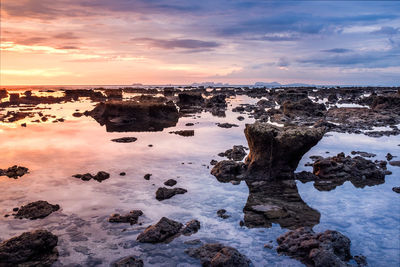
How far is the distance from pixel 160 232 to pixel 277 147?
9.26m

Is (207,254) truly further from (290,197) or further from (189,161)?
(189,161)

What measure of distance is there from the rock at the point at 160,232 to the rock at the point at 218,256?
128 cm

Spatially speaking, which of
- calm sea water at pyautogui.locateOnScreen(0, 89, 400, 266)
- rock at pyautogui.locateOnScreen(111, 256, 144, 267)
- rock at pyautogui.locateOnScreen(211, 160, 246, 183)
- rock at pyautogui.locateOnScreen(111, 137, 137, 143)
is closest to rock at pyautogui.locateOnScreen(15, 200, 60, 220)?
calm sea water at pyautogui.locateOnScreen(0, 89, 400, 266)

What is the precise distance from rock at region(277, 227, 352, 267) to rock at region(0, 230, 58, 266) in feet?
26.3

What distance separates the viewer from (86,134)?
34156 millimetres

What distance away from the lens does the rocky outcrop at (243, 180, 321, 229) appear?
506 inches

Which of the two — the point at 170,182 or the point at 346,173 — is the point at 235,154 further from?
the point at 346,173

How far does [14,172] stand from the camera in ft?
63.6

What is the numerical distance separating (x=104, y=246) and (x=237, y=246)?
4.89 metres

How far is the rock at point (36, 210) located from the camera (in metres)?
13.2

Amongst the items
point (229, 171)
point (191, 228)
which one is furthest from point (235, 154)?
point (191, 228)

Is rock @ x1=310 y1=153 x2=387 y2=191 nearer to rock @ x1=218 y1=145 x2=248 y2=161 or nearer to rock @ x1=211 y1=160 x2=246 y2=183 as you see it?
rock @ x1=211 y1=160 x2=246 y2=183

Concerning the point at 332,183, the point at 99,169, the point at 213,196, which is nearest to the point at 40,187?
the point at 99,169

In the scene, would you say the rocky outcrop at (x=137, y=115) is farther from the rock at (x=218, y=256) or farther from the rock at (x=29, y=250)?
the rock at (x=218, y=256)
